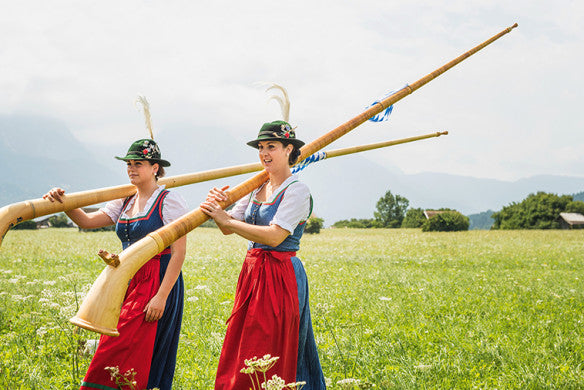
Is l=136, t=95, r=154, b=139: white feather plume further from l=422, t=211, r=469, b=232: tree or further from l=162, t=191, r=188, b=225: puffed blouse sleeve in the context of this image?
l=422, t=211, r=469, b=232: tree

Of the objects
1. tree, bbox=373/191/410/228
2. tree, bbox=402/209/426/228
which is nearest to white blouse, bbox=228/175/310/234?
tree, bbox=402/209/426/228

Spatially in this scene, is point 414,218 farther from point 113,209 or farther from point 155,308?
point 155,308

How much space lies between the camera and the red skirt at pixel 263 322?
10.8ft

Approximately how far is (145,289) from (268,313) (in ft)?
3.61

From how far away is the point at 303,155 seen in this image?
3.79 metres

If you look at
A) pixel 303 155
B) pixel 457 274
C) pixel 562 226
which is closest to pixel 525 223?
pixel 562 226

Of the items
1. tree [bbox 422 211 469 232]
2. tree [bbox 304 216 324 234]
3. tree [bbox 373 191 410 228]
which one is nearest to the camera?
tree [bbox 304 216 324 234]

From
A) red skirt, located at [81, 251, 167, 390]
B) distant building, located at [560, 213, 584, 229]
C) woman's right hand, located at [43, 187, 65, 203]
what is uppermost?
woman's right hand, located at [43, 187, 65, 203]

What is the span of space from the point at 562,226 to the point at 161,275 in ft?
247

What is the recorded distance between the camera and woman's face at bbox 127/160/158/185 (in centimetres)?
386

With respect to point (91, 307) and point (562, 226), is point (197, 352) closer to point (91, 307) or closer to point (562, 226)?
point (91, 307)

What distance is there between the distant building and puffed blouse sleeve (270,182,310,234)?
69.8m

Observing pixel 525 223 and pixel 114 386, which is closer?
pixel 114 386

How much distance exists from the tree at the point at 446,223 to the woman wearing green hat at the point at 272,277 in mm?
45582
